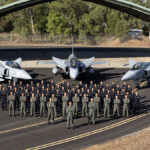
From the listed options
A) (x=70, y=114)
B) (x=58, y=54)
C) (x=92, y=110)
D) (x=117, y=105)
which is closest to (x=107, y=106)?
(x=117, y=105)

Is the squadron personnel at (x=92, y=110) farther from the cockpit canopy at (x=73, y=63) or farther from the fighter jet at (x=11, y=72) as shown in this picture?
the fighter jet at (x=11, y=72)

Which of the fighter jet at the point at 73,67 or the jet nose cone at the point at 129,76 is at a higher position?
the fighter jet at the point at 73,67

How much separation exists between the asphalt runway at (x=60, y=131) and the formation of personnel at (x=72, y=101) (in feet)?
1.97

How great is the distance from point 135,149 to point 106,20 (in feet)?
245

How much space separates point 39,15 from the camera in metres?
85.9

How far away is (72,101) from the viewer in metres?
24.6

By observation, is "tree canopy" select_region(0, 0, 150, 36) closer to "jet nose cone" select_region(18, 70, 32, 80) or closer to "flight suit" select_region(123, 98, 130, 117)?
"jet nose cone" select_region(18, 70, 32, 80)

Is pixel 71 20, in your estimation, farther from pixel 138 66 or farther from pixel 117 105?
pixel 117 105

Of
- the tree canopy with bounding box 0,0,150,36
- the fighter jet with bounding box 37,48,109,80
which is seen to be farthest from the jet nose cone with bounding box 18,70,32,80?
the tree canopy with bounding box 0,0,150,36

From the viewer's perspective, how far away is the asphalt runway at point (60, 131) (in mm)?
18438

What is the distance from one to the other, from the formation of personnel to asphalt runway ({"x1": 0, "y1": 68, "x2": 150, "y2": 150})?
0.60 metres

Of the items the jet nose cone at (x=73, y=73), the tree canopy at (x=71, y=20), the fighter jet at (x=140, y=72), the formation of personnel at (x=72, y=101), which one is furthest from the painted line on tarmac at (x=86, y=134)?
the tree canopy at (x=71, y=20)

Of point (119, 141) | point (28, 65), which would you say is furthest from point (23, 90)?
point (28, 65)

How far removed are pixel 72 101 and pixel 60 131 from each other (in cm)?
427
